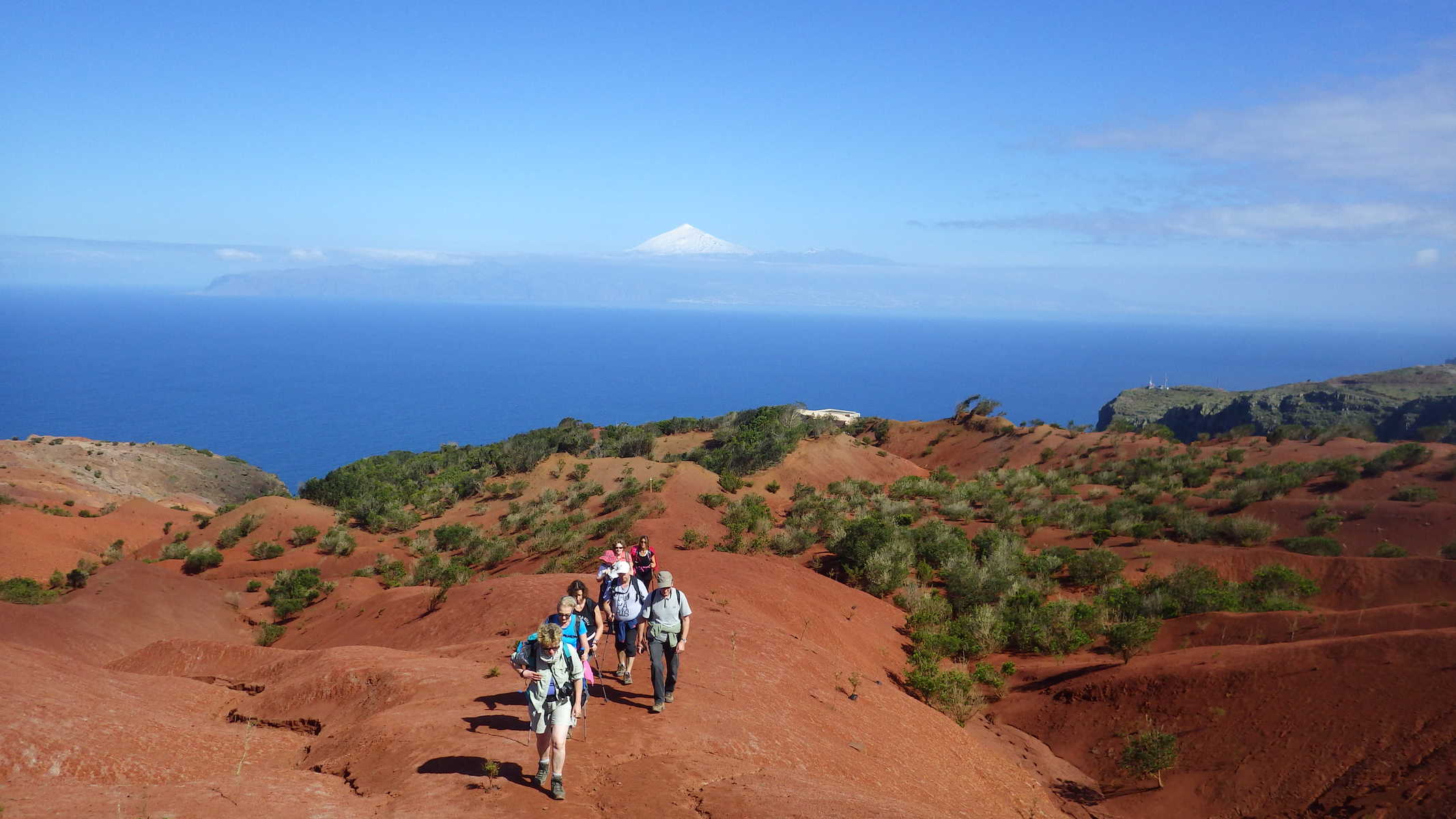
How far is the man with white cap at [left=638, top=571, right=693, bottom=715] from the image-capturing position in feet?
26.5

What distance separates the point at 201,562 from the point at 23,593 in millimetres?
5013

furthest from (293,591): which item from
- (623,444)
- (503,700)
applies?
(623,444)

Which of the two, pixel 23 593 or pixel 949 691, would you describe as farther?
pixel 23 593

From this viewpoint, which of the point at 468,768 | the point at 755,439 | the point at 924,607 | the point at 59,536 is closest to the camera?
the point at 468,768

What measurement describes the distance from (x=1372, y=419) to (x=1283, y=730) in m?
61.3

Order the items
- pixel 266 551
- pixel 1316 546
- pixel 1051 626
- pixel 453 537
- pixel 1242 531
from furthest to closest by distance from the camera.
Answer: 1. pixel 453 537
2. pixel 266 551
3. pixel 1242 531
4. pixel 1316 546
5. pixel 1051 626

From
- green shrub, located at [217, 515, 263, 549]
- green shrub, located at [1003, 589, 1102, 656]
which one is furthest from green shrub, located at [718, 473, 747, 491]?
green shrub, located at [217, 515, 263, 549]

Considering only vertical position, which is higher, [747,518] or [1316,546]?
[1316,546]

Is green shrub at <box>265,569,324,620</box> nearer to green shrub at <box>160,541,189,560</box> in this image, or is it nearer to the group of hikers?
green shrub at <box>160,541,189,560</box>

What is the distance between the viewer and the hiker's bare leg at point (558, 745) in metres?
6.21

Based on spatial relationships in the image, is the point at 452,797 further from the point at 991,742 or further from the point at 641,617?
Result: the point at 991,742

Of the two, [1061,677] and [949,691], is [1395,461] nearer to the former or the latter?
[1061,677]

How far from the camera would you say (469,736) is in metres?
7.49

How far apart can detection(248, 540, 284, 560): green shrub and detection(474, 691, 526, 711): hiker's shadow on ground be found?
18.3m
